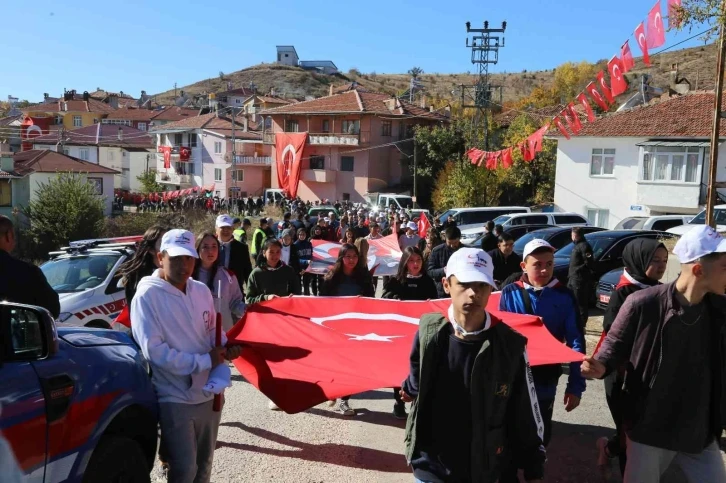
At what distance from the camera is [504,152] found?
26359 mm

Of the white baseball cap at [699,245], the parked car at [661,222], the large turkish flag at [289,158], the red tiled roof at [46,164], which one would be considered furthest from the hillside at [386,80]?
the white baseball cap at [699,245]

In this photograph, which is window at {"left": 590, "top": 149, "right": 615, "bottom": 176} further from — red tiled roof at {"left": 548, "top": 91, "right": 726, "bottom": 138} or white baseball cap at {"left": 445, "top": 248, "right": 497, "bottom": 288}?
white baseball cap at {"left": 445, "top": 248, "right": 497, "bottom": 288}

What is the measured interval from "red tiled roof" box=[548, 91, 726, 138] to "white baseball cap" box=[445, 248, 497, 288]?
34.9 meters

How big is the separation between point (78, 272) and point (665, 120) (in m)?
34.4

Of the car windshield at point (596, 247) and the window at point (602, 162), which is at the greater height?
the window at point (602, 162)

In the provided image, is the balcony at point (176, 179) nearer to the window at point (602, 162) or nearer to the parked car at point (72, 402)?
the window at point (602, 162)

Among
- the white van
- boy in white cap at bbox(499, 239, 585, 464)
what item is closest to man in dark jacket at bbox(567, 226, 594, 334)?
boy in white cap at bbox(499, 239, 585, 464)

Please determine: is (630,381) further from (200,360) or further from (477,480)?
(200,360)

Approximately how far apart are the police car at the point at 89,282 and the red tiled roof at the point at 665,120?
105 feet

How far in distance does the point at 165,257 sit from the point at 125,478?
1359 mm

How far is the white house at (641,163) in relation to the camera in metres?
34.6

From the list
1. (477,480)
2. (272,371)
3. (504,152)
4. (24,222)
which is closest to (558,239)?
(504,152)

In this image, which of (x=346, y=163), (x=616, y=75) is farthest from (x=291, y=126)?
(x=616, y=75)

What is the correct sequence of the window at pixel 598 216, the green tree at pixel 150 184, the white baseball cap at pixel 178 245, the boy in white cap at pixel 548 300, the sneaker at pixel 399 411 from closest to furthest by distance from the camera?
the white baseball cap at pixel 178 245
the boy in white cap at pixel 548 300
the sneaker at pixel 399 411
the window at pixel 598 216
the green tree at pixel 150 184
